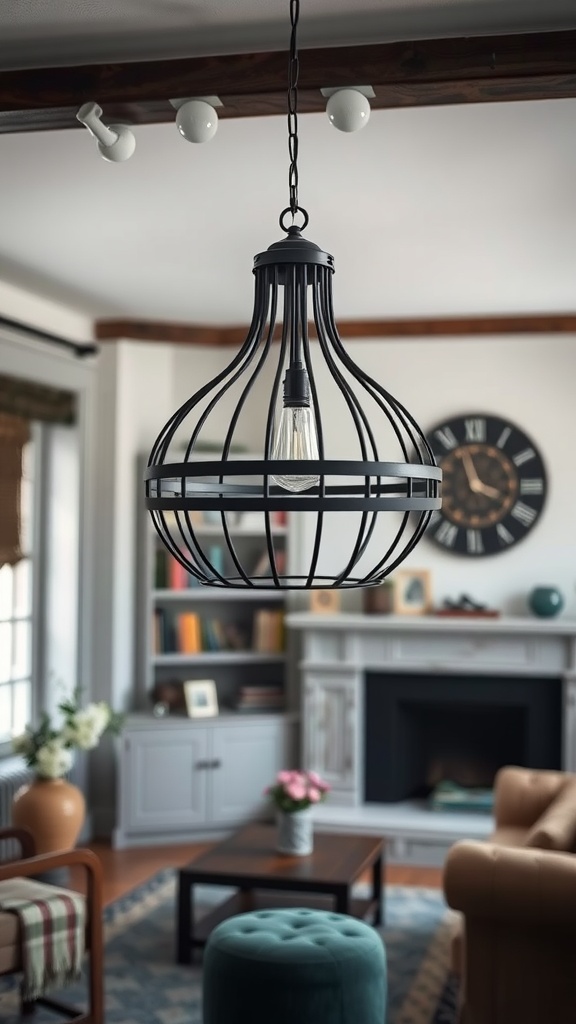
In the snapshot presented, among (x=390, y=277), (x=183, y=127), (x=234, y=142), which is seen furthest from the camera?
(x=390, y=277)

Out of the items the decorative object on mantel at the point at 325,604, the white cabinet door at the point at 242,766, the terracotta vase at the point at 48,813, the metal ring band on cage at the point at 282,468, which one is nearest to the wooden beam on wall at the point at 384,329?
the decorative object on mantel at the point at 325,604

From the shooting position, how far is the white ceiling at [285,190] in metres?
2.64

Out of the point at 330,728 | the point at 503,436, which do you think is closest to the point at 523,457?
the point at 503,436

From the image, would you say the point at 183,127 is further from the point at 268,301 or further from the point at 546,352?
the point at 546,352

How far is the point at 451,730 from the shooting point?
245 inches

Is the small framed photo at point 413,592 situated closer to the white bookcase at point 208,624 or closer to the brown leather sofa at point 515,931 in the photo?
the white bookcase at point 208,624

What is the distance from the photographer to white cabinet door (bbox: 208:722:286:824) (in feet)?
20.1

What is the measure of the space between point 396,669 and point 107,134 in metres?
3.67

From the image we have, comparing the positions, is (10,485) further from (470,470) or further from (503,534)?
(503,534)

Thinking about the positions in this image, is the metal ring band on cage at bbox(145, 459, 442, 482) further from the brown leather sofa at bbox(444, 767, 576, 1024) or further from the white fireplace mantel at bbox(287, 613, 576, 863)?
the white fireplace mantel at bbox(287, 613, 576, 863)

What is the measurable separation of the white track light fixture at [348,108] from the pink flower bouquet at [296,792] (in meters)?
2.68

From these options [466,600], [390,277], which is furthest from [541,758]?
[390,277]

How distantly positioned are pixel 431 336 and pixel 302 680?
1.97 metres

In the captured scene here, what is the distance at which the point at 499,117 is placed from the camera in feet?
10.6
